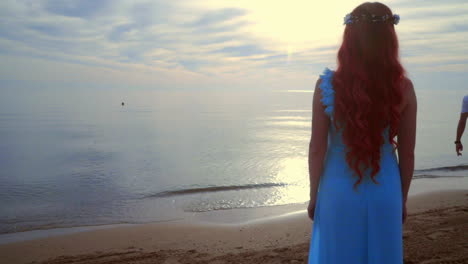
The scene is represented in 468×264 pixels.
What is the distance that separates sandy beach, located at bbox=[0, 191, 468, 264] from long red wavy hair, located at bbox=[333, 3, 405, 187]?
2817mm

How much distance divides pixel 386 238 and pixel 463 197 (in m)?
7.27

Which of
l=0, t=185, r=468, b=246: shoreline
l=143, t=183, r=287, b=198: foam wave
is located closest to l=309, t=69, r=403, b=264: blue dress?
l=0, t=185, r=468, b=246: shoreline

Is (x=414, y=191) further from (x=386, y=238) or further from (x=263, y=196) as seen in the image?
(x=386, y=238)

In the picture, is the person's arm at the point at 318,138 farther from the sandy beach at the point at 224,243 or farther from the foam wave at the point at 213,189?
the foam wave at the point at 213,189

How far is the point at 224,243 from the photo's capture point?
5.54m

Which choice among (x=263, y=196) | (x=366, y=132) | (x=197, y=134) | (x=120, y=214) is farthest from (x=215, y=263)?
(x=197, y=134)

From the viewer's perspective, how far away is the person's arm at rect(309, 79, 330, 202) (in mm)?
2148

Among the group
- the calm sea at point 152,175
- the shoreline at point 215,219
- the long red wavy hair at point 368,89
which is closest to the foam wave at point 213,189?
the calm sea at point 152,175

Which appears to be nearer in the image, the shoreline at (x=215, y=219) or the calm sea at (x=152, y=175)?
the shoreline at (x=215, y=219)

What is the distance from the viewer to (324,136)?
2193 millimetres

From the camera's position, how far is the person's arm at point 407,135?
2.13 metres

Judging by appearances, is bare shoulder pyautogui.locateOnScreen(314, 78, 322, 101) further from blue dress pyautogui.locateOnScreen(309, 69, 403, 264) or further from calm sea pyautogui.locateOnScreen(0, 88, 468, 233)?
calm sea pyautogui.locateOnScreen(0, 88, 468, 233)

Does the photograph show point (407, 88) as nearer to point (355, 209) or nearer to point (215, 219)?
point (355, 209)

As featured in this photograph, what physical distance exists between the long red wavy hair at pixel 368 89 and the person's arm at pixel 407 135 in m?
0.10
